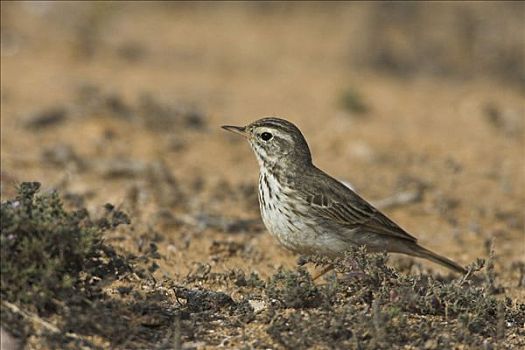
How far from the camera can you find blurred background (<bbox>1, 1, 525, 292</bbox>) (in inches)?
377

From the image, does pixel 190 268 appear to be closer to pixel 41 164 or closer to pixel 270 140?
pixel 270 140

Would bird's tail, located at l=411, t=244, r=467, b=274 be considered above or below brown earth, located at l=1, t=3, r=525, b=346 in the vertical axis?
below

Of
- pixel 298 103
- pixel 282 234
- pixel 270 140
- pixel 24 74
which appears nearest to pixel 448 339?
pixel 282 234

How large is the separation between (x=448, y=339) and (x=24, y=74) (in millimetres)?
9868

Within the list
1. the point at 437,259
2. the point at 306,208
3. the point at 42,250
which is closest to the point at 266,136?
the point at 306,208

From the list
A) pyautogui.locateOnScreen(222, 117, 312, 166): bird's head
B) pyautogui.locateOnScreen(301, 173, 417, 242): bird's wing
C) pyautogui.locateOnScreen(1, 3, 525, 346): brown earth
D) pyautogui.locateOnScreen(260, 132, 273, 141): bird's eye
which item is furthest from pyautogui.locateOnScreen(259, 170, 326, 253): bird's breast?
pyautogui.locateOnScreen(1, 3, 525, 346): brown earth

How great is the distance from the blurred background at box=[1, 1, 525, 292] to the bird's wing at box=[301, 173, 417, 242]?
1025mm

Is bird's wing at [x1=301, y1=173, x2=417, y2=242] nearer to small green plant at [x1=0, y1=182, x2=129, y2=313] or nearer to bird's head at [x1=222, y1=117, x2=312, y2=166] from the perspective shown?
bird's head at [x1=222, y1=117, x2=312, y2=166]

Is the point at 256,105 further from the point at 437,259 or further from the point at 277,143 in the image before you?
the point at 437,259

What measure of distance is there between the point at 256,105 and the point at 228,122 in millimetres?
1177

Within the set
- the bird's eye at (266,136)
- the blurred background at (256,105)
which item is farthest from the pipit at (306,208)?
the blurred background at (256,105)

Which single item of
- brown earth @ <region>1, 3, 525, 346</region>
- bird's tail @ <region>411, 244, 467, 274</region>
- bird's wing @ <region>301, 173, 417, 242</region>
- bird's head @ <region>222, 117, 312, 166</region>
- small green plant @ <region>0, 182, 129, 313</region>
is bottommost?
small green plant @ <region>0, 182, 129, 313</region>

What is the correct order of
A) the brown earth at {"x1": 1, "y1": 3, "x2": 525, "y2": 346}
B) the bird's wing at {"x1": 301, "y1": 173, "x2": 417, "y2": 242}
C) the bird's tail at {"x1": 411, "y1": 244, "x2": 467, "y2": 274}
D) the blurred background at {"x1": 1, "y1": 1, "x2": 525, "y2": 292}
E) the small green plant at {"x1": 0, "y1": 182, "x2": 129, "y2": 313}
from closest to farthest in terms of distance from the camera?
the small green plant at {"x1": 0, "y1": 182, "x2": 129, "y2": 313}, the bird's wing at {"x1": 301, "y1": 173, "x2": 417, "y2": 242}, the bird's tail at {"x1": 411, "y1": 244, "x2": 467, "y2": 274}, the brown earth at {"x1": 1, "y1": 3, "x2": 525, "y2": 346}, the blurred background at {"x1": 1, "y1": 1, "x2": 525, "y2": 292}

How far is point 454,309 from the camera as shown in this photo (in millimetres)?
5863
